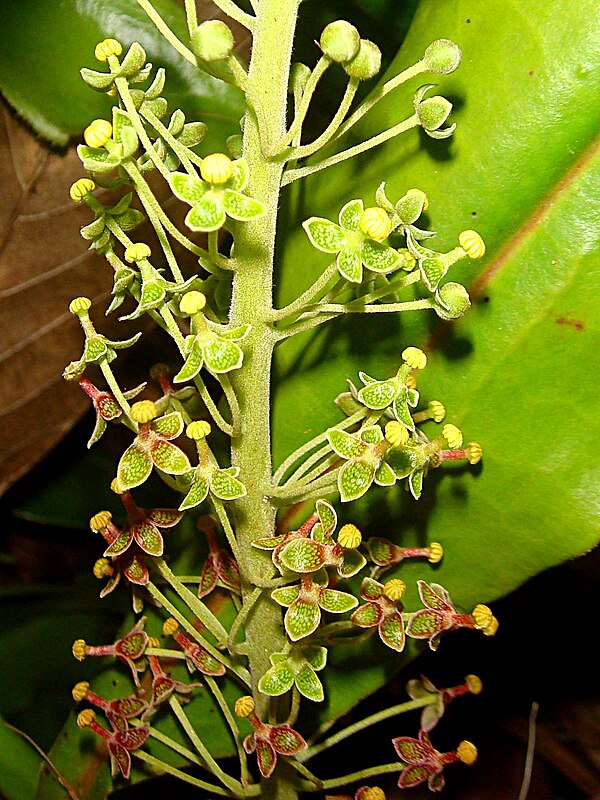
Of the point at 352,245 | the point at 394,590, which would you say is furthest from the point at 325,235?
the point at 394,590

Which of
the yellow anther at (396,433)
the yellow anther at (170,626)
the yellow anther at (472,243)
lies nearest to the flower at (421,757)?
the yellow anther at (170,626)

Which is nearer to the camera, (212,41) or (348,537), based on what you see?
(212,41)

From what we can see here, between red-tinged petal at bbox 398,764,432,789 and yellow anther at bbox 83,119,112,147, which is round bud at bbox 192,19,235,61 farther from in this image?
red-tinged petal at bbox 398,764,432,789

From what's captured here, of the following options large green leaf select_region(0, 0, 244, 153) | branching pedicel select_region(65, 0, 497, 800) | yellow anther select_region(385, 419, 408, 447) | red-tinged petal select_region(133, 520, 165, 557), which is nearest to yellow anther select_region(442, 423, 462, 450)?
branching pedicel select_region(65, 0, 497, 800)

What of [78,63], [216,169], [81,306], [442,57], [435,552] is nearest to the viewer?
[216,169]

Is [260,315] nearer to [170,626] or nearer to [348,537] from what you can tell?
[348,537]

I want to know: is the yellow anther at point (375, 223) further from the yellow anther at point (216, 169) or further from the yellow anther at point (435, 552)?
the yellow anther at point (435, 552)

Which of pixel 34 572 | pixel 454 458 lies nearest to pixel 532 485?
pixel 454 458
